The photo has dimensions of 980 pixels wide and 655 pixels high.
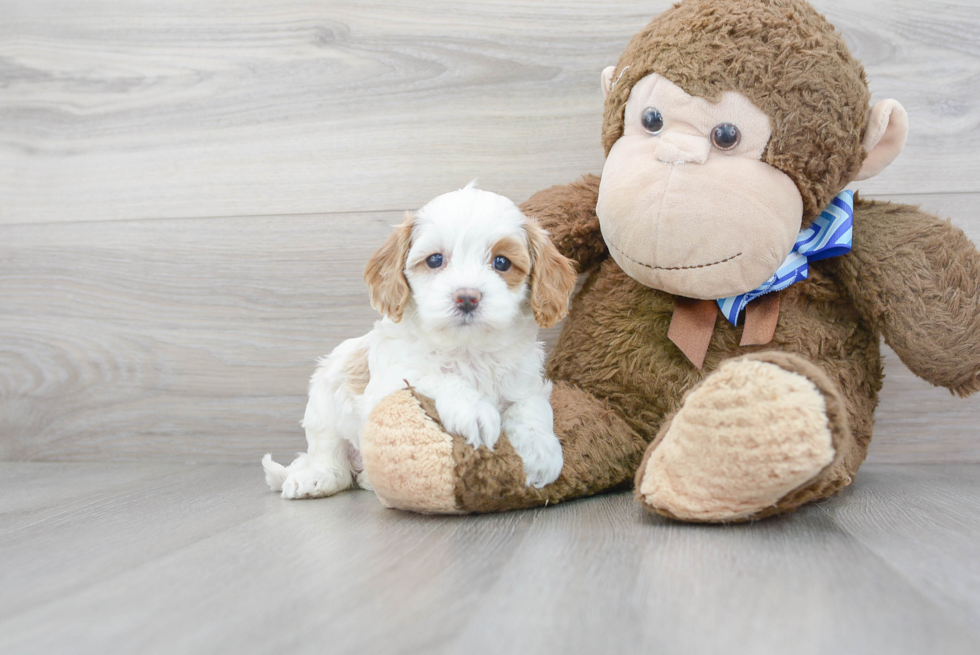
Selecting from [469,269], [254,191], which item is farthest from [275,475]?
[254,191]

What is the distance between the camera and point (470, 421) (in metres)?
1.12

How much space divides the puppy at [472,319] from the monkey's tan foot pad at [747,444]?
0.76ft

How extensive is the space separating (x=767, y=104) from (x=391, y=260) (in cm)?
65

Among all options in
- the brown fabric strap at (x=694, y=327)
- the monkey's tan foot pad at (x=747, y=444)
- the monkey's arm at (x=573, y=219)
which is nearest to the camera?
the monkey's tan foot pad at (x=747, y=444)

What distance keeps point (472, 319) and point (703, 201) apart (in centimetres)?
40

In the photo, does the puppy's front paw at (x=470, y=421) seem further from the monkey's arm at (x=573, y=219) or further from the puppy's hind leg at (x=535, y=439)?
the monkey's arm at (x=573, y=219)

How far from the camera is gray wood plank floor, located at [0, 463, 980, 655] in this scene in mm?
683

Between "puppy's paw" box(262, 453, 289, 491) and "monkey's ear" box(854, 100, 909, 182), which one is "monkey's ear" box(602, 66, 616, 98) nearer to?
"monkey's ear" box(854, 100, 909, 182)

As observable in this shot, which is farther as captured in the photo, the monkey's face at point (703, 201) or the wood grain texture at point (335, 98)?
the wood grain texture at point (335, 98)

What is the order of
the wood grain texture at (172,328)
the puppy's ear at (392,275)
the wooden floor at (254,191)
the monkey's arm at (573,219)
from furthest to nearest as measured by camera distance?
1. the wood grain texture at (172,328)
2. the wooden floor at (254,191)
3. the monkey's arm at (573,219)
4. the puppy's ear at (392,275)

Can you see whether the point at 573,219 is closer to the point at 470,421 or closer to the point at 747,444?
the point at 470,421

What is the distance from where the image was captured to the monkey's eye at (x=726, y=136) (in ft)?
3.87

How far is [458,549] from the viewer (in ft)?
3.16

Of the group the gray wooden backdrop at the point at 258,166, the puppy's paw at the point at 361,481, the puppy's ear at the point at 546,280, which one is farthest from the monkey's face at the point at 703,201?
the puppy's paw at the point at 361,481
